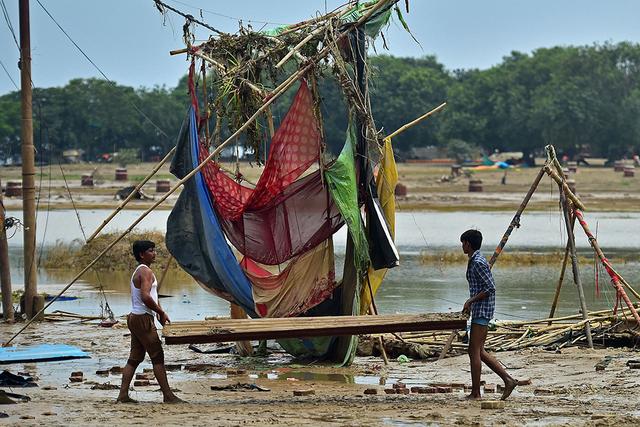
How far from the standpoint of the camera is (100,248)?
75.6 ft

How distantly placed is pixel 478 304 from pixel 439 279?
465 inches

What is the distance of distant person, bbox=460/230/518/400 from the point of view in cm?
992

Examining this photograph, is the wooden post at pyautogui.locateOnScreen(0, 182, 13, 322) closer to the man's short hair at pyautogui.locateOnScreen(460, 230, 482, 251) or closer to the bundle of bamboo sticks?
the bundle of bamboo sticks

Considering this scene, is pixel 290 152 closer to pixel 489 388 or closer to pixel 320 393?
pixel 320 393

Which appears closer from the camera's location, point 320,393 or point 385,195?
point 320,393

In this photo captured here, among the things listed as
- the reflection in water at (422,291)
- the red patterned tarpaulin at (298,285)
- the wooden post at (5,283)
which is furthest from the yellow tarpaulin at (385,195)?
the wooden post at (5,283)

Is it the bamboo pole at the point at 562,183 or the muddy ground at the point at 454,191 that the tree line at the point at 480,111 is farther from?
the bamboo pole at the point at 562,183

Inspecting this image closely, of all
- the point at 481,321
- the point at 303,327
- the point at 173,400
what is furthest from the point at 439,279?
the point at 173,400

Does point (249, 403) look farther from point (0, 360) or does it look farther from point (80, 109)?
point (80, 109)

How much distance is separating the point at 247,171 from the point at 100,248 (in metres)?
30.8

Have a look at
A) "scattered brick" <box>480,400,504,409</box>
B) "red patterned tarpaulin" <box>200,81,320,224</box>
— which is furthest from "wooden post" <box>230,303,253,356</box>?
"scattered brick" <box>480,400,504,409</box>

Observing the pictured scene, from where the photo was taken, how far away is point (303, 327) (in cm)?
1054

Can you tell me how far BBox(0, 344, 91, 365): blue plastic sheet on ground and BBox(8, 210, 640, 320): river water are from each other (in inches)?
139

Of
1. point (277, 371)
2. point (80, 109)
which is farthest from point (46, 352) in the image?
point (80, 109)
